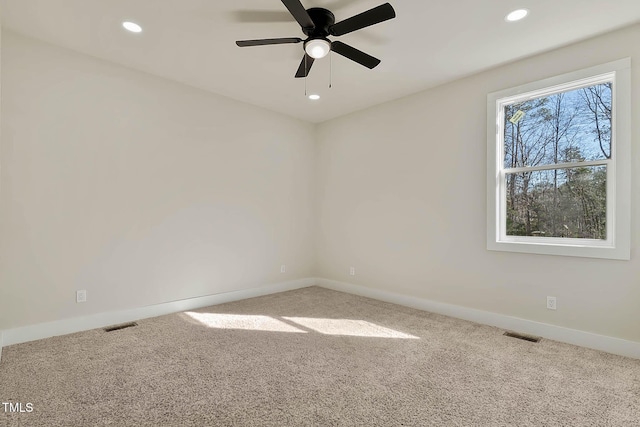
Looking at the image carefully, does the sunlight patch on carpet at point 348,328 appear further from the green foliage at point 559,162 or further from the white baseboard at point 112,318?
the green foliage at point 559,162

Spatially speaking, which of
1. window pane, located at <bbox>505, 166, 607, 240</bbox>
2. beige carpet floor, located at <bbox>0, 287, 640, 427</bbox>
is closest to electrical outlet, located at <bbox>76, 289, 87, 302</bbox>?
beige carpet floor, located at <bbox>0, 287, 640, 427</bbox>

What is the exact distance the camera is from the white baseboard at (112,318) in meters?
2.80

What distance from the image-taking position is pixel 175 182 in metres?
3.77

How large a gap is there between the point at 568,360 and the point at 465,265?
1.25 meters

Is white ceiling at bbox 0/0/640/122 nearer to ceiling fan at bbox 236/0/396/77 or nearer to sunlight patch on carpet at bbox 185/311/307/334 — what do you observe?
ceiling fan at bbox 236/0/396/77

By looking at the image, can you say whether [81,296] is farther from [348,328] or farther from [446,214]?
[446,214]

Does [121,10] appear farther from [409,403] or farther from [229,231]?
[409,403]

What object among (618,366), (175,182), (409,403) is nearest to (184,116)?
(175,182)

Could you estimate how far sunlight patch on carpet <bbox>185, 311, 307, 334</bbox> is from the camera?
3217mm

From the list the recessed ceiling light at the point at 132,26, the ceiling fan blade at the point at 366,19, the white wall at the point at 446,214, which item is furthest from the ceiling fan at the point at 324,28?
the white wall at the point at 446,214

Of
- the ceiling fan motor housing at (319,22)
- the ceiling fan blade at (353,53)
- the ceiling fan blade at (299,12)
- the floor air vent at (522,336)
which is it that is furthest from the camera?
the floor air vent at (522,336)

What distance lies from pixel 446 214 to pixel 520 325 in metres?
1.34

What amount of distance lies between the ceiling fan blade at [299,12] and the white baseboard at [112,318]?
3227mm

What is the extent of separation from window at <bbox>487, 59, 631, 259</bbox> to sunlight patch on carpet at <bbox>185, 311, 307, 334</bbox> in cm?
237
